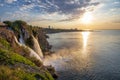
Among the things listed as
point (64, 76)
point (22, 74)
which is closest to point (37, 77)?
point (22, 74)

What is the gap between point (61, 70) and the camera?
38.1m

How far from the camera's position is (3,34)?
32406 mm

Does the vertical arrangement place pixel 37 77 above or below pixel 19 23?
below

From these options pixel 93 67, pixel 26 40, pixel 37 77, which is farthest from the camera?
pixel 26 40

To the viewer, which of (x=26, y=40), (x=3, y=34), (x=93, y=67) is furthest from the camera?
(x=26, y=40)

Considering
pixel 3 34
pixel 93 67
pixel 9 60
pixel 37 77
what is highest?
pixel 3 34

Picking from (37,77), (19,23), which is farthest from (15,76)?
(19,23)

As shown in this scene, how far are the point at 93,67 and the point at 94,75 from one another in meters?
6.95

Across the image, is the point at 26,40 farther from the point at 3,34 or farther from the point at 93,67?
the point at 93,67

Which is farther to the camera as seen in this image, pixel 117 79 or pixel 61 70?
pixel 61 70

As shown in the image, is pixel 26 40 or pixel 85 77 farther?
pixel 26 40

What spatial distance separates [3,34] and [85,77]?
17.5 meters

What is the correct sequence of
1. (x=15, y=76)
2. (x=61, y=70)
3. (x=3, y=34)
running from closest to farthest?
1. (x=15, y=76)
2. (x=3, y=34)
3. (x=61, y=70)

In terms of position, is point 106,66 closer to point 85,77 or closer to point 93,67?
point 93,67
